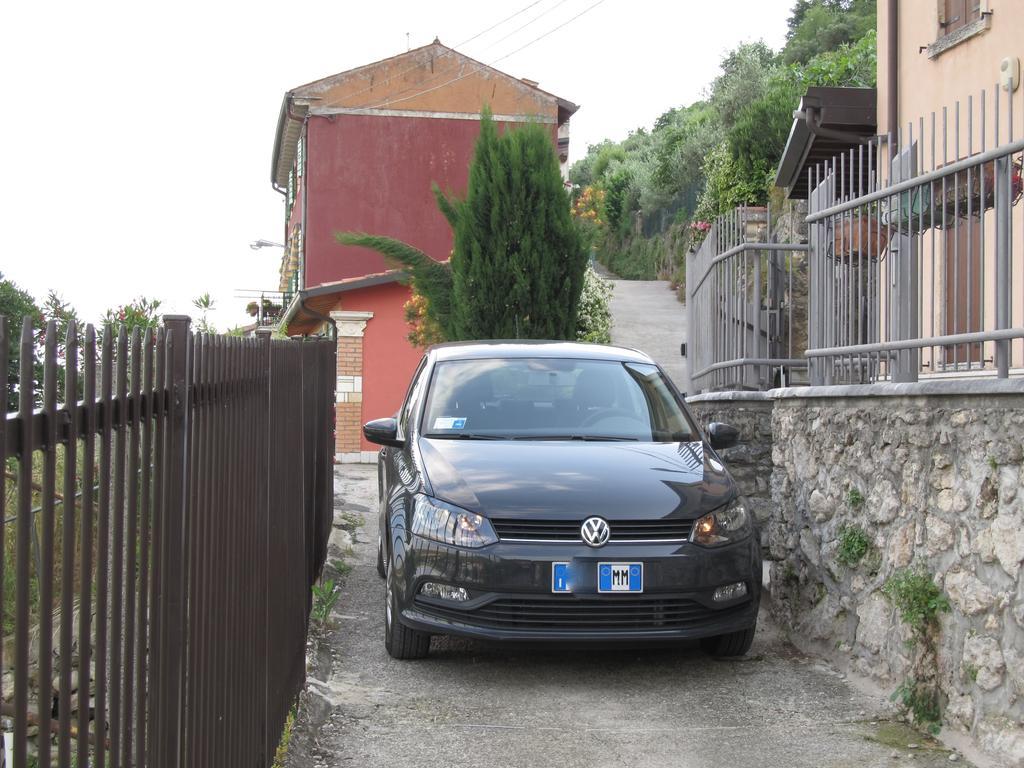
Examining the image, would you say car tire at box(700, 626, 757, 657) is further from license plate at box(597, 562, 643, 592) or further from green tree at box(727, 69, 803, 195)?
green tree at box(727, 69, 803, 195)

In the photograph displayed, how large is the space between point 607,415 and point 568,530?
1471 millimetres

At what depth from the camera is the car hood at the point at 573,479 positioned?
565 cm

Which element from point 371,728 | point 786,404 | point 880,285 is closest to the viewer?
point 371,728

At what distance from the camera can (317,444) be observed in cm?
799

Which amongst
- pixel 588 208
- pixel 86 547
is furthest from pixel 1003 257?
pixel 588 208

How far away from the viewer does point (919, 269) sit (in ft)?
18.0

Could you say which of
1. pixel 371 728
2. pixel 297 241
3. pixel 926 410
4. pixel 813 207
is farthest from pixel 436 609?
pixel 297 241

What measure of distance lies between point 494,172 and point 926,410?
10.6 m

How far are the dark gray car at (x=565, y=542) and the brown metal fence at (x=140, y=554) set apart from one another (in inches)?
52.0

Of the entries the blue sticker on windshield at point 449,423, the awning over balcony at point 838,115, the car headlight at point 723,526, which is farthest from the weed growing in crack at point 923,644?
the awning over balcony at point 838,115

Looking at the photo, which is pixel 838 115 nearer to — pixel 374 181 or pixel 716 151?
pixel 374 181

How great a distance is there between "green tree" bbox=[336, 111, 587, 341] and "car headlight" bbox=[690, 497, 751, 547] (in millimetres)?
8930

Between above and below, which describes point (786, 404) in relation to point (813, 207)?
below

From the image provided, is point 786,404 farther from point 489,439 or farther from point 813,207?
point 489,439
